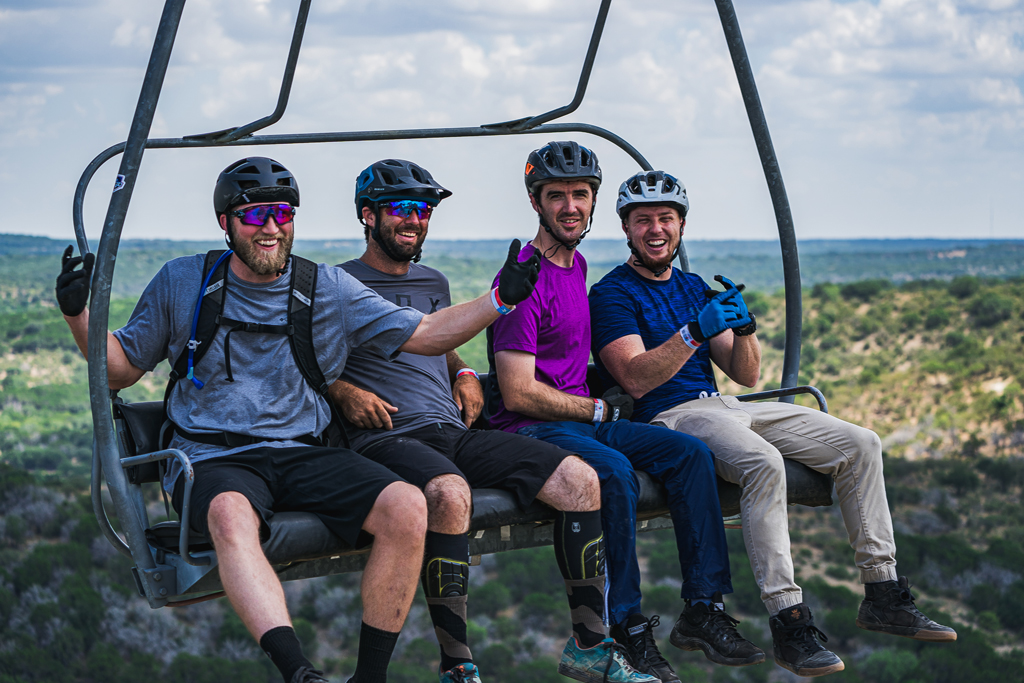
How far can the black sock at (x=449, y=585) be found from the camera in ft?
12.0

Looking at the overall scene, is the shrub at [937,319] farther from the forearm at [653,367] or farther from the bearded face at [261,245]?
the bearded face at [261,245]

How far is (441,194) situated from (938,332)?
228ft

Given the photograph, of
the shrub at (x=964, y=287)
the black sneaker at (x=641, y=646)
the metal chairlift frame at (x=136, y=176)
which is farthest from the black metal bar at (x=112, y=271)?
the shrub at (x=964, y=287)

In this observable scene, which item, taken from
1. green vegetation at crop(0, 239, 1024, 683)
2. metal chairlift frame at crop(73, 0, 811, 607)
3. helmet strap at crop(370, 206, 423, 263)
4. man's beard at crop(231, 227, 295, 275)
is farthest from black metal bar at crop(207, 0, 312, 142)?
green vegetation at crop(0, 239, 1024, 683)

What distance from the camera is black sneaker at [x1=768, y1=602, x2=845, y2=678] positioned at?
3893 millimetres

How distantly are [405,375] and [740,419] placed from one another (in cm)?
141

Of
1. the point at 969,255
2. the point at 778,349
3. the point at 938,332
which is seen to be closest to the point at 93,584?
the point at 778,349

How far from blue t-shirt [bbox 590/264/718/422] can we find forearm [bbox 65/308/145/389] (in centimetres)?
185

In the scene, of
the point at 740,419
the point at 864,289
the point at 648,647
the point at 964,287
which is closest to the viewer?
the point at 648,647

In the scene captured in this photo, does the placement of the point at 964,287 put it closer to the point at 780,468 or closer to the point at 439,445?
the point at 780,468

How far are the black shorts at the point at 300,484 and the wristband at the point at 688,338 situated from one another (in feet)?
4.39

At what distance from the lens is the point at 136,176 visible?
3578 millimetres

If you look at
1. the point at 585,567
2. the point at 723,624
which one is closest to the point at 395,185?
the point at 585,567

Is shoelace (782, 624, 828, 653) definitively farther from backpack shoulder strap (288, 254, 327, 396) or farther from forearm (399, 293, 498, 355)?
backpack shoulder strap (288, 254, 327, 396)
